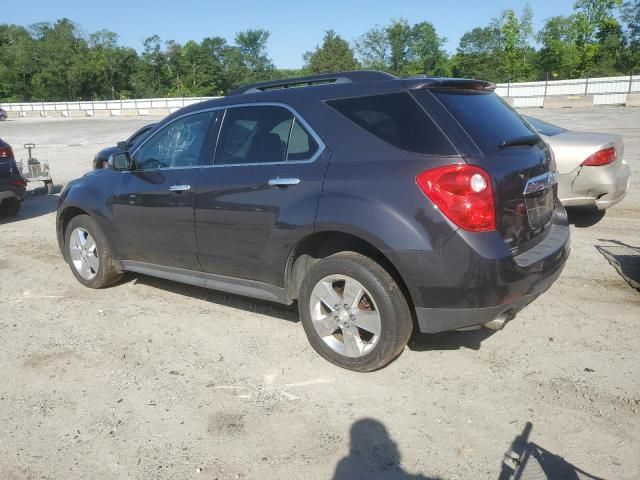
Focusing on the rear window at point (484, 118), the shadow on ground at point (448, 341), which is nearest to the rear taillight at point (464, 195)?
the rear window at point (484, 118)

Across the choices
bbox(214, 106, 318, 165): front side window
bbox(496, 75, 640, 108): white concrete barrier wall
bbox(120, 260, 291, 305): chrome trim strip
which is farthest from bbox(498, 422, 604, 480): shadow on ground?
bbox(496, 75, 640, 108): white concrete barrier wall

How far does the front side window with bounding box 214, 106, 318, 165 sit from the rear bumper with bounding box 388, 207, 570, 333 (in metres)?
1.11

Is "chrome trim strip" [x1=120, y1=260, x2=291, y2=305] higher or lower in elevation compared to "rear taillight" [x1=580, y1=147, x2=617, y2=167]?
lower

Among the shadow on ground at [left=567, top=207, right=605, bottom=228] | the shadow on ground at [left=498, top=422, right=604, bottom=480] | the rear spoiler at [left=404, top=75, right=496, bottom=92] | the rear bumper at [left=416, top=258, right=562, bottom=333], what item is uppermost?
the rear spoiler at [left=404, top=75, right=496, bottom=92]

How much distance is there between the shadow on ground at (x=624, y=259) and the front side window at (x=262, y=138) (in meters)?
3.30

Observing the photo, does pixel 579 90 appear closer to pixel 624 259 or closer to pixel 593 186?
pixel 593 186

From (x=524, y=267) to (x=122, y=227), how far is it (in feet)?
11.3

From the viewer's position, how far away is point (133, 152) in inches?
197

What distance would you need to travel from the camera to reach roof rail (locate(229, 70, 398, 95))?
3770 millimetres

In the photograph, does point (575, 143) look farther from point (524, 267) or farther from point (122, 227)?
point (122, 227)

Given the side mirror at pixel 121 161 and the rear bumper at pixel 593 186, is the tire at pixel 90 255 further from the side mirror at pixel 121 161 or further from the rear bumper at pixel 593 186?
the rear bumper at pixel 593 186

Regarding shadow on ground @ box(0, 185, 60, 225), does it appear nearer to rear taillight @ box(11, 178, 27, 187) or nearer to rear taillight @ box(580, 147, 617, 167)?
rear taillight @ box(11, 178, 27, 187)

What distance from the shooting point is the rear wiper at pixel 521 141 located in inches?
138

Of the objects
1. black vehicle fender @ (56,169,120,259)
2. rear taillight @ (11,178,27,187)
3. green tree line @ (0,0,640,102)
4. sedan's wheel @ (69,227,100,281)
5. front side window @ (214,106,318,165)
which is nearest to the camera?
front side window @ (214,106,318,165)
